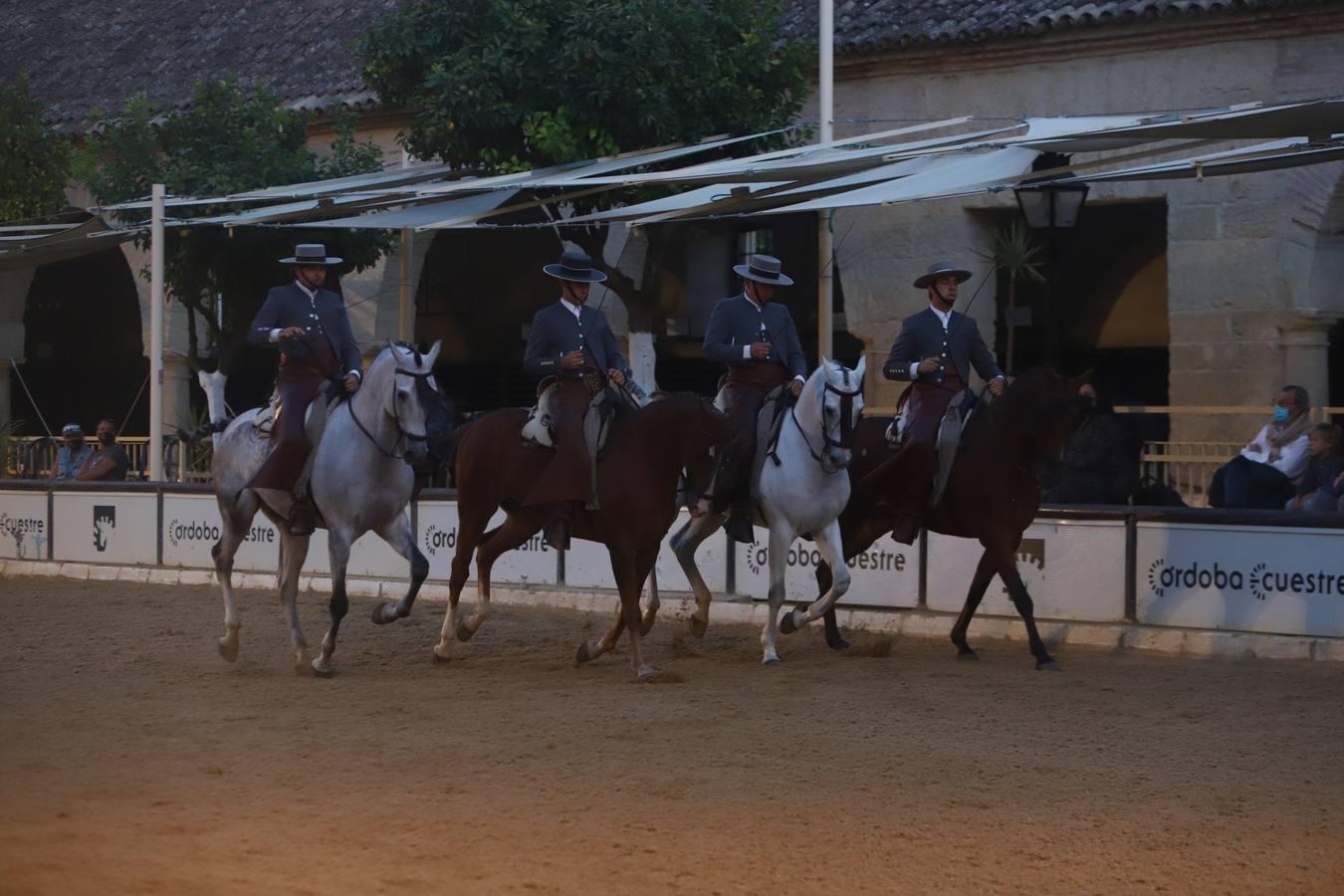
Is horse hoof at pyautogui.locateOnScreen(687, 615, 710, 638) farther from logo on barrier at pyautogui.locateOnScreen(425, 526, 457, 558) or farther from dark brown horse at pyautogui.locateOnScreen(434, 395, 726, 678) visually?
logo on barrier at pyautogui.locateOnScreen(425, 526, 457, 558)

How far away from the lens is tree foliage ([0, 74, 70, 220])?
24844mm

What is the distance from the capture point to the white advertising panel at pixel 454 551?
1504 cm

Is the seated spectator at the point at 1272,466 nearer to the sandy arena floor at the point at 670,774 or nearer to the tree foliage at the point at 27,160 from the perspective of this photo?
the sandy arena floor at the point at 670,774

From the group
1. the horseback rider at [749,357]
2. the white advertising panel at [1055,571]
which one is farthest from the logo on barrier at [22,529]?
the white advertising panel at [1055,571]

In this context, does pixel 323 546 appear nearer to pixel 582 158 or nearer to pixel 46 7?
pixel 582 158

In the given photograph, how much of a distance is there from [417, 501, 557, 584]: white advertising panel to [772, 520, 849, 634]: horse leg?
164 inches

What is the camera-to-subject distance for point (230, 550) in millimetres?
11633

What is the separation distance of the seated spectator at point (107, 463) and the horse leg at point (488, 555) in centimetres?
973

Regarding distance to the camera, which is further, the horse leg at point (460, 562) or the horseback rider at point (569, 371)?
the horse leg at point (460, 562)

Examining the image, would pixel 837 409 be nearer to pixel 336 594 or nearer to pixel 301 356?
pixel 336 594

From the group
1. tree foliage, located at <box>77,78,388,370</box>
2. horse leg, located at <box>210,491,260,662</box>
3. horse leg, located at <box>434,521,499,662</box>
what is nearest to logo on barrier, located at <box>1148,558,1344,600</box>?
horse leg, located at <box>434,521,499,662</box>

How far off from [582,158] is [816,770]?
13.0 metres

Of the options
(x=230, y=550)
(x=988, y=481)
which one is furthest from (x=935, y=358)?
(x=230, y=550)

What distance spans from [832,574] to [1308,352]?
942cm
